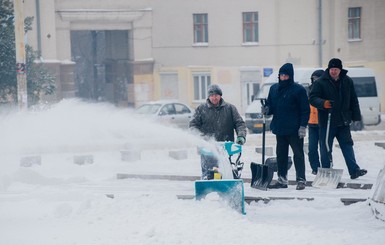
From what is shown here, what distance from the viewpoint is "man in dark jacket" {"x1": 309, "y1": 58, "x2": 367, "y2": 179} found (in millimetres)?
11336

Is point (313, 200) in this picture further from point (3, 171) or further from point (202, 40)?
point (202, 40)

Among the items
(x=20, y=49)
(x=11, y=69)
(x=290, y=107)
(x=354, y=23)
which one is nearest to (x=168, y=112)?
(x=11, y=69)

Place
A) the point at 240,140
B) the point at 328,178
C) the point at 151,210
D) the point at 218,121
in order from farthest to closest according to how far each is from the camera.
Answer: the point at 328,178 < the point at 218,121 < the point at 240,140 < the point at 151,210

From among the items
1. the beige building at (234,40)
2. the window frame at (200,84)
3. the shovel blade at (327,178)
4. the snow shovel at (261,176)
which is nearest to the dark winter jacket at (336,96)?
the shovel blade at (327,178)

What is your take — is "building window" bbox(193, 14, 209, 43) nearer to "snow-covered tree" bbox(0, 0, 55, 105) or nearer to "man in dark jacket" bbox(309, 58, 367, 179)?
"snow-covered tree" bbox(0, 0, 55, 105)

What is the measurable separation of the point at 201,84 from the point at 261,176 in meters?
30.6

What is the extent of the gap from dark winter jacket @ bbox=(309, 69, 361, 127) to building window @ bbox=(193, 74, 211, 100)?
29.7m

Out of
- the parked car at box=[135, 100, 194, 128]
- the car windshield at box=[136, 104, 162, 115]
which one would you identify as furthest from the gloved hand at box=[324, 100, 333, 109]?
the car windshield at box=[136, 104, 162, 115]

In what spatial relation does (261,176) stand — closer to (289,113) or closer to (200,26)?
(289,113)

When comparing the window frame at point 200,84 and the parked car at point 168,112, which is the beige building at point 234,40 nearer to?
the window frame at point 200,84

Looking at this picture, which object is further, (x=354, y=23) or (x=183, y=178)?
(x=354, y=23)

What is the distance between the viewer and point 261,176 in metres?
10.9

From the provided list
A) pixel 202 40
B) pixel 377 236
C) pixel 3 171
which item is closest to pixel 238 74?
pixel 202 40

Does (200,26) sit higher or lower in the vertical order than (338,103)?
higher
